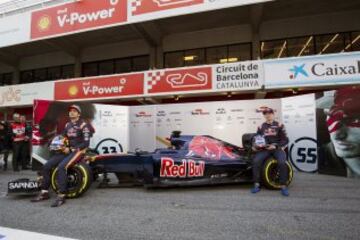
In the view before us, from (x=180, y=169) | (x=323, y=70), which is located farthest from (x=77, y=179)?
(x=323, y=70)

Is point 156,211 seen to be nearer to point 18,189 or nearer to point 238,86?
point 18,189

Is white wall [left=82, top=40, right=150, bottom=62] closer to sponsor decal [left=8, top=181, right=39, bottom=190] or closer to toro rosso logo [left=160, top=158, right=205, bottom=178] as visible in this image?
toro rosso logo [left=160, top=158, right=205, bottom=178]

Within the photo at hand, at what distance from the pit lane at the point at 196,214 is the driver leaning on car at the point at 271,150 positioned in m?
0.23

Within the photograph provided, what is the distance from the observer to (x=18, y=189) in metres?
4.09

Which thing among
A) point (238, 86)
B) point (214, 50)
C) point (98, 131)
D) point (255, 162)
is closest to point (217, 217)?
point (255, 162)

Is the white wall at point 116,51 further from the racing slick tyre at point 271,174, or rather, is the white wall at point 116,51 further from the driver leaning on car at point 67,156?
the racing slick tyre at point 271,174

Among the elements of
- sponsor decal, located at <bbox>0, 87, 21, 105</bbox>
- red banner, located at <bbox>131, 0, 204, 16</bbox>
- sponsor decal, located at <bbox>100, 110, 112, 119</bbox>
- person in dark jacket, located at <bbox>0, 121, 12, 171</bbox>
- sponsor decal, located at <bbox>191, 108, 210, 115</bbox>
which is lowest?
person in dark jacket, located at <bbox>0, 121, 12, 171</bbox>

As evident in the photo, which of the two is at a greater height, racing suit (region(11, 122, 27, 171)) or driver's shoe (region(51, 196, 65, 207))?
racing suit (region(11, 122, 27, 171))

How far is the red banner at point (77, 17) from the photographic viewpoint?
1070cm

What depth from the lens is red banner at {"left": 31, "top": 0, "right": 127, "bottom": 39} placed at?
10.7 m

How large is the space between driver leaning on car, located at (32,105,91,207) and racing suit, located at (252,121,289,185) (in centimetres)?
283

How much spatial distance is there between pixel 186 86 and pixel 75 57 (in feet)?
26.2

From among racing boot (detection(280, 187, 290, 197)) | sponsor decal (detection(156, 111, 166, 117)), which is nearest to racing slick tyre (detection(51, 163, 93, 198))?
racing boot (detection(280, 187, 290, 197))

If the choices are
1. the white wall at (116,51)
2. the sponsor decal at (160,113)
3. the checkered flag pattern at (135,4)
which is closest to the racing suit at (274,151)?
the sponsor decal at (160,113)
